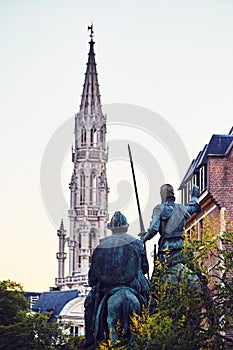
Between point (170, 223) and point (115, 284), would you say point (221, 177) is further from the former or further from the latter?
point (115, 284)

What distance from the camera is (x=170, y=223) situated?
25547 millimetres

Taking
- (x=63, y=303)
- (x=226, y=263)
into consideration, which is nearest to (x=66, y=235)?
(x=63, y=303)

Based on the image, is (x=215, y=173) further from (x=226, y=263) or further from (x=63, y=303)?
(x=63, y=303)

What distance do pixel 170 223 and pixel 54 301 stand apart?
11030 centimetres

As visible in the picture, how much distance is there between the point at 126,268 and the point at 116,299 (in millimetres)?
666

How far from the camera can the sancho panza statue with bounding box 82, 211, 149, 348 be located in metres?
23.7

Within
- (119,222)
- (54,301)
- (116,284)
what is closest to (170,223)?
(119,222)

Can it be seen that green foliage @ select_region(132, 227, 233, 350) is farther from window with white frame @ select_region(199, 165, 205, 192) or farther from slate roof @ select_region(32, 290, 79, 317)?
slate roof @ select_region(32, 290, 79, 317)

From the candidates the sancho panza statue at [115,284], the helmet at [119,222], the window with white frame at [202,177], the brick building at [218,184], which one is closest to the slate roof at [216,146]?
the brick building at [218,184]

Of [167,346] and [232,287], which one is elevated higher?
[232,287]

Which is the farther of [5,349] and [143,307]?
[5,349]

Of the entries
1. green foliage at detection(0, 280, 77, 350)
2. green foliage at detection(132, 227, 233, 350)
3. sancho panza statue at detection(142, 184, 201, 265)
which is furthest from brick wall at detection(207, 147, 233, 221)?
sancho panza statue at detection(142, 184, 201, 265)

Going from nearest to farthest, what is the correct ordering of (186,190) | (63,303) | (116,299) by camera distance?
(116,299), (186,190), (63,303)

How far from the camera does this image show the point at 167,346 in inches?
987
